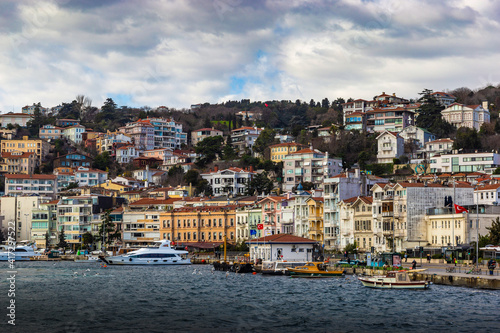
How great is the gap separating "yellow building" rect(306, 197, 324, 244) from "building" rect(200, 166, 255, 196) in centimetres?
4309

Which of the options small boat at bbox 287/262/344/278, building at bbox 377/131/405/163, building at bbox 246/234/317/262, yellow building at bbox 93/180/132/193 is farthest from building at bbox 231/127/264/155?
small boat at bbox 287/262/344/278

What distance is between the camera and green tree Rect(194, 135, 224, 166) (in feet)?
552

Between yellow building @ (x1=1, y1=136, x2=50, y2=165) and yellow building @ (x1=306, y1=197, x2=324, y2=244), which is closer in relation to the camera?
yellow building @ (x1=306, y1=197, x2=324, y2=244)

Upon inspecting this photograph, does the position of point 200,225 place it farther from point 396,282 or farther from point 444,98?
point 444,98

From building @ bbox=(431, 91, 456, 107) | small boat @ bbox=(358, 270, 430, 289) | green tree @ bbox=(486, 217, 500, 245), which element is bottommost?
small boat @ bbox=(358, 270, 430, 289)

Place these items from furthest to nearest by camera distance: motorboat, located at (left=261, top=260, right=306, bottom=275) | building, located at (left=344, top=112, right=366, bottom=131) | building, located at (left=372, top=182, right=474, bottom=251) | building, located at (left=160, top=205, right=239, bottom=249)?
building, located at (left=344, top=112, right=366, bottom=131), building, located at (left=160, top=205, right=239, bottom=249), building, located at (left=372, top=182, right=474, bottom=251), motorboat, located at (left=261, top=260, right=306, bottom=275)

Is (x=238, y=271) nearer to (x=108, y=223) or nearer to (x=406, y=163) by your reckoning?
(x=108, y=223)

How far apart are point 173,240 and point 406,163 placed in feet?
143

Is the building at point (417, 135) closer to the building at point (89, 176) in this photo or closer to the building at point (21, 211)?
the building at point (89, 176)

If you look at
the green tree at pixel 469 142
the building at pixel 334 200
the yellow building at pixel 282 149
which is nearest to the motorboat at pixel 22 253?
the building at pixel 334 200

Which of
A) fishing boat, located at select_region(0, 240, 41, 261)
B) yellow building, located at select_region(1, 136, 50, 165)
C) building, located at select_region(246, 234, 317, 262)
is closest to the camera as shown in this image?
building, located at select_region(246, 234, 317, 262)

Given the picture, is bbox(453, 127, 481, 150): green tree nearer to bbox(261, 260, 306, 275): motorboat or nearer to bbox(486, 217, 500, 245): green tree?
bbox(261, 260, 306, 275): motorboat

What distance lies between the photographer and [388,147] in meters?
141

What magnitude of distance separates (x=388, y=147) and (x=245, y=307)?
9406 centimetres
